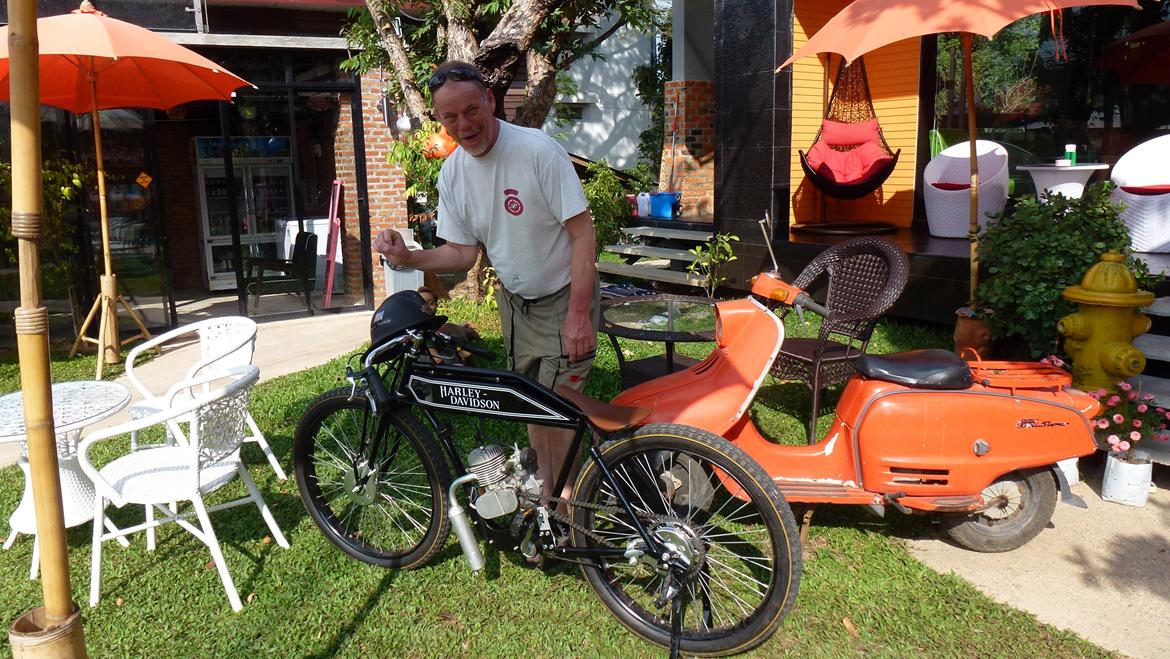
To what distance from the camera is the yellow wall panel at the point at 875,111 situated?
792 cm

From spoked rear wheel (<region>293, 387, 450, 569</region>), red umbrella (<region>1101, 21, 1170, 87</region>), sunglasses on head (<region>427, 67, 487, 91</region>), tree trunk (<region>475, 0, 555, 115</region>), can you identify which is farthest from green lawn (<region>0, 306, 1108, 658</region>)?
red umbrella (<region>1101, 21, 1170, 87</region>)

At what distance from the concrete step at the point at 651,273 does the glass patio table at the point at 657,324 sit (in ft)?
13.9

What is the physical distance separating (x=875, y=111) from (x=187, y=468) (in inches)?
295

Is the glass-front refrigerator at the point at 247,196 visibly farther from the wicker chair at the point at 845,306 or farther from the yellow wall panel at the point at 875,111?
the wicker chair at the point at 845,306

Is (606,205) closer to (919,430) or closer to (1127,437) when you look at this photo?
(1127,437)

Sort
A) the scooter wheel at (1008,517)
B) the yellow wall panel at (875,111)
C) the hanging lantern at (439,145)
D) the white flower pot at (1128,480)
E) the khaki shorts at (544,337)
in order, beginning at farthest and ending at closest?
the yellow wall panel at (875,111) < the hanging lantern at (439,145) < the white flower pot at (1128,480) < the scooter wheel at (1008,517) < the khaki shorts at (544,337)

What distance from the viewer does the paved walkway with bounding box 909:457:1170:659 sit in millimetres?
2871

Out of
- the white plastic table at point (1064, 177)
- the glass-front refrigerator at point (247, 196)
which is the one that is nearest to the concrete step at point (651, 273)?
the white plastic table at point (1064, 177)

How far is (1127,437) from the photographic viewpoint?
3.72 m

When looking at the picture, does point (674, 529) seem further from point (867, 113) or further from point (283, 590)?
point (867, 113)

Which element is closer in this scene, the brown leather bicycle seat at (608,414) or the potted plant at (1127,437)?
the brown leather bicycle seat at (608,414)

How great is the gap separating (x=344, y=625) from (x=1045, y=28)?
25.3 ft

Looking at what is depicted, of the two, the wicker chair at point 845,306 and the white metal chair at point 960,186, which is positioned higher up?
the white metal chair at point 960,186

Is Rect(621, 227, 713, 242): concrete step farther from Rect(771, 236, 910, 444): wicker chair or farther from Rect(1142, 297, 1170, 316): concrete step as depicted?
Rect(1142, 297, 1170, 316): concrete step
